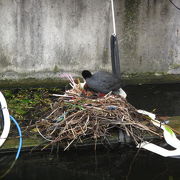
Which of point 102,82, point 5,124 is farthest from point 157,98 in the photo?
point 5,124

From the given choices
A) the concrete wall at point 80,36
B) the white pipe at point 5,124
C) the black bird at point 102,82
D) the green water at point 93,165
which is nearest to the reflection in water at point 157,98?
the concrete wall at point 80,36

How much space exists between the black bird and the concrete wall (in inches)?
80.9

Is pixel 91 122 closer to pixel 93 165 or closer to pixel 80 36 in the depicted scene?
pixel 93 165

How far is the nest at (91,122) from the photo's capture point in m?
4.54

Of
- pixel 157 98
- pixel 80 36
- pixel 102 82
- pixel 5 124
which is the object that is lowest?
pixel 157 98

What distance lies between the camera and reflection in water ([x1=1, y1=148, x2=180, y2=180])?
4.38 meters

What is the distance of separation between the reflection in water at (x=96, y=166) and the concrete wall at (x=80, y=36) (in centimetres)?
297

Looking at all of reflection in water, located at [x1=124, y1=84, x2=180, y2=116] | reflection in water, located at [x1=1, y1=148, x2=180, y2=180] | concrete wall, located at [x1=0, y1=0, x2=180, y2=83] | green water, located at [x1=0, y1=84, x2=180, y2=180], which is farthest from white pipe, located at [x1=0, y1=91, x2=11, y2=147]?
reflection in water, located at [x1=124, y1=84, x2=180, y2=116]

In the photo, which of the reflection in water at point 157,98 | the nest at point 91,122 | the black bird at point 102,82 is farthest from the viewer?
the reflection in water at point 157,98

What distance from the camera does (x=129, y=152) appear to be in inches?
187

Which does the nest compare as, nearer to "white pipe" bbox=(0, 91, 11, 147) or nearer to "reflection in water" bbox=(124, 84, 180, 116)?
"white pipe" bbox=(0, 91, 11, 147)

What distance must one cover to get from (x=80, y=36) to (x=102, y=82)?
89.1 inches

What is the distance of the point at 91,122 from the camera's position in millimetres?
4555

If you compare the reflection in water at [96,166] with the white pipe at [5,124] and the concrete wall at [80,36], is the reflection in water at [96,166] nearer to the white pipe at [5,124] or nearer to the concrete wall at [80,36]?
the white pipe at [5,124]
